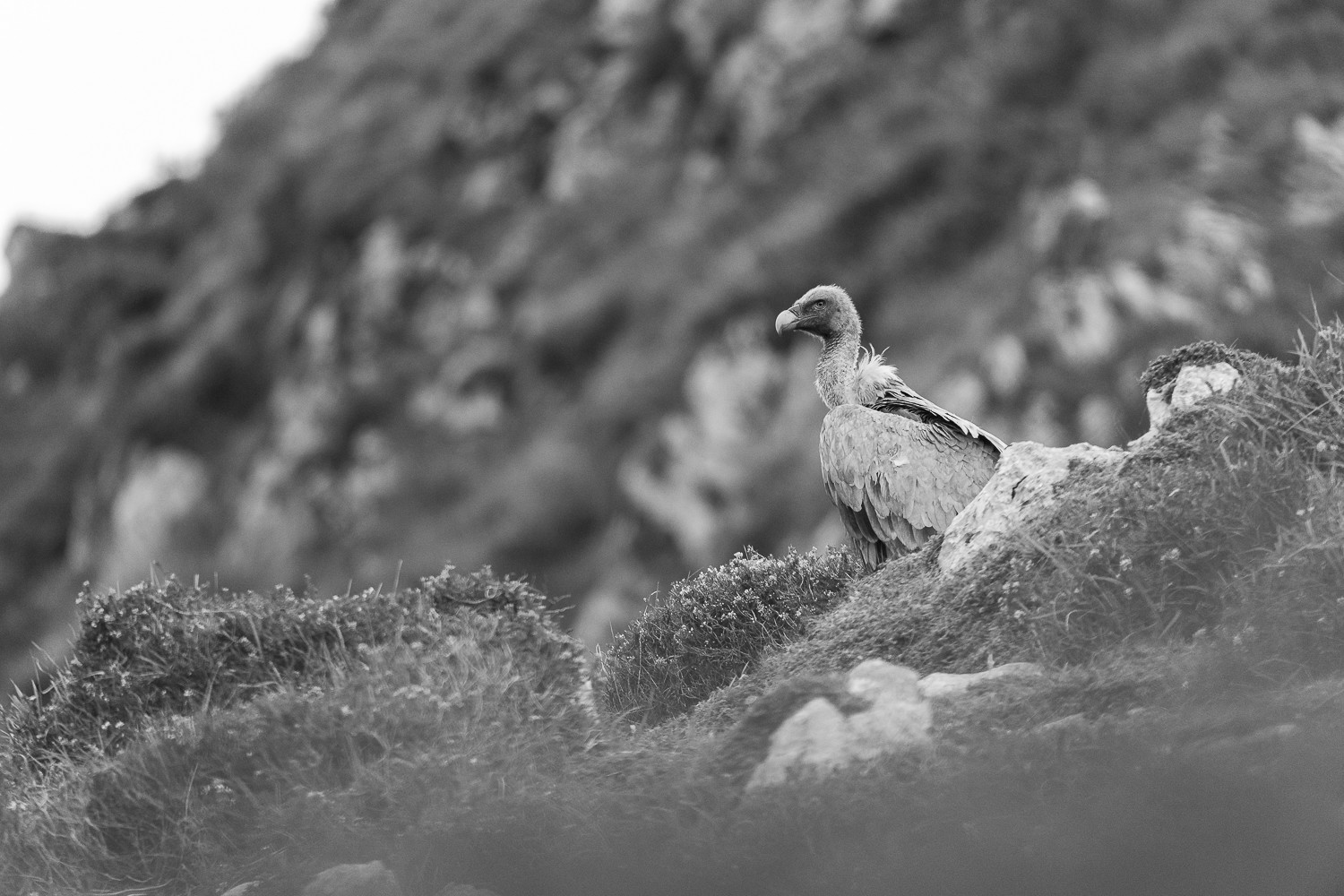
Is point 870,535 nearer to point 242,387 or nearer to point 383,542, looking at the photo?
point 383,542

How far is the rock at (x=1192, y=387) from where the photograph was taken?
1031 centimetres

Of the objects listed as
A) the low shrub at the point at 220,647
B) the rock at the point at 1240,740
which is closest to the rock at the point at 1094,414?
the low shrub at the point at 220,647

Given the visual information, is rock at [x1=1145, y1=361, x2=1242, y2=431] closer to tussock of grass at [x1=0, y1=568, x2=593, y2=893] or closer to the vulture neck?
the vulture neck

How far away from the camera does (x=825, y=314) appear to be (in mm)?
14078

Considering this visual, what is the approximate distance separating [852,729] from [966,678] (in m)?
0.86

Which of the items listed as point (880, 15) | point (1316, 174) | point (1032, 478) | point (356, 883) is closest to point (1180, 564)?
point (1032, 478)

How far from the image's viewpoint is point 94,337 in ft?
221

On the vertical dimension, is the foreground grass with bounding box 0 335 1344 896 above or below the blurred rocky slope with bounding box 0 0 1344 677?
below

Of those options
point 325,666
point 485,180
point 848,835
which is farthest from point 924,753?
point 485,180

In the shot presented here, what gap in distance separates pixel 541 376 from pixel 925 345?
627 inches

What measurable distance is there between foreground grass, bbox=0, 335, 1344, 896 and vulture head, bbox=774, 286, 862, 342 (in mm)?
3364

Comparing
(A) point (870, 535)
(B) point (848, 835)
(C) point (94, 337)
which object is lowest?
(B) point (848, 835)

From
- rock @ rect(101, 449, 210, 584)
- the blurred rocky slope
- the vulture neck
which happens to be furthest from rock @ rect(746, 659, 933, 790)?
rock @ rect(101, 449, 210, 584)

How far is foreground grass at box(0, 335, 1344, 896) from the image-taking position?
6.67 m
